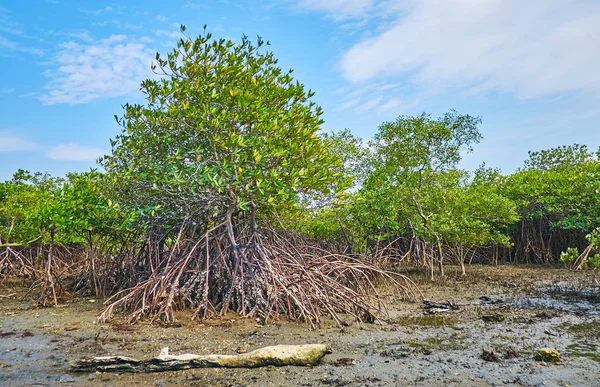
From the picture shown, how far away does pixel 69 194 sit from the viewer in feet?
23.9

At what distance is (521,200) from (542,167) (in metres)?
4.40

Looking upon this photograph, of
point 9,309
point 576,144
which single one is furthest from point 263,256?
point 576,144

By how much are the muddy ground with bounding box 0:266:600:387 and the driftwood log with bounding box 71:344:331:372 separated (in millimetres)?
73

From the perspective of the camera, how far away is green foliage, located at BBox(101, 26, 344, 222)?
588 cm

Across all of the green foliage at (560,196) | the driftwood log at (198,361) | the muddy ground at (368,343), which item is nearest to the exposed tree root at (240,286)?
the muddy ground at (368,343)

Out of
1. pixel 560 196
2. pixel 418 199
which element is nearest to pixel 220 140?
pixel 418 199

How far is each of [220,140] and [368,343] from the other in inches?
117

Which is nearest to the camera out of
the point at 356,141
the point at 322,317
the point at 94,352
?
the point at 94,352

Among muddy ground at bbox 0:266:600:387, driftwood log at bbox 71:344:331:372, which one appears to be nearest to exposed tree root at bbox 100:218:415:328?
muddy ground at bbox 0:266:600:387

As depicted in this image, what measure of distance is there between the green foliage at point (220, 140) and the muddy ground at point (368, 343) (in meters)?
1.72

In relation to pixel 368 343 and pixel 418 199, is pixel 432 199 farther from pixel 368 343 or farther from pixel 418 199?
pixel 368 343

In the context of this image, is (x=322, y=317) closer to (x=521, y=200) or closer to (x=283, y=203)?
(x=283, y=203)

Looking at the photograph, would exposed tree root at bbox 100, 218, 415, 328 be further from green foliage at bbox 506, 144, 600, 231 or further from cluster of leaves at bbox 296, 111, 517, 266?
green foliage at bbox 506, 144, 600, 231

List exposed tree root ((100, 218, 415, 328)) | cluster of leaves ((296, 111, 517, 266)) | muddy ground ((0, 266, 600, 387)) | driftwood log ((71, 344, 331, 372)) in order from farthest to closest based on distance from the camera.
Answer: cluster of leaves ((296, 111, 517, 266)) < exposed tree root ((100, 218, 415, 328)) < driftwood log ((71, 344, 331, 372)) < muddy ground ((0, 266, 600, 387))
